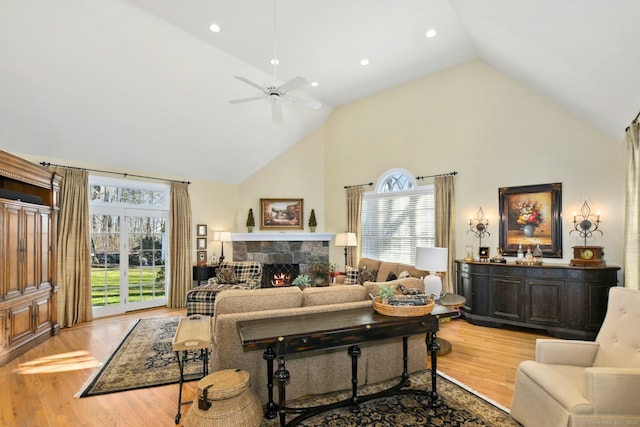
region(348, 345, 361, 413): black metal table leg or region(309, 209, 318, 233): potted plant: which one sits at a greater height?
region(309, 209, 318, 233): potted plant

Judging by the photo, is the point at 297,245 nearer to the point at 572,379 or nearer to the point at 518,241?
the point at 518,241

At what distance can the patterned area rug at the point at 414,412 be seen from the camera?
2543 mm

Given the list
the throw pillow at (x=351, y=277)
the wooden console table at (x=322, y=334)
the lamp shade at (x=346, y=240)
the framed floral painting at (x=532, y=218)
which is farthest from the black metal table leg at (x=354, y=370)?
the lamp shade at (x=346, y=240)

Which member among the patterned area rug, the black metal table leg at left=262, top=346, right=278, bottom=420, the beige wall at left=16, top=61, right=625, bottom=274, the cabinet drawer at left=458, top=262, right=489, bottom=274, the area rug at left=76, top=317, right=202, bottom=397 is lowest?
the area rug at left=76, top=317, right=202, bottom=397

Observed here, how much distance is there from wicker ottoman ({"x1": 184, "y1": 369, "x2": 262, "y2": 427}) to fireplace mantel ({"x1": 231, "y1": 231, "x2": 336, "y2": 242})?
5.36 metres

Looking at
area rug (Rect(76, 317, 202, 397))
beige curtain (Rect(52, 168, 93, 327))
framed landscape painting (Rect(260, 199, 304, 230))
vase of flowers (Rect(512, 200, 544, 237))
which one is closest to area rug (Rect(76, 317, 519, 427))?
area rug (Rect(76, 317, 202, 397))

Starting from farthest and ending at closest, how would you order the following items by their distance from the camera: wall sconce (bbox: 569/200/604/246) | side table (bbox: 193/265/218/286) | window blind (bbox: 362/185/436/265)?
1. side table (bbox: 193/265/218/286)
2. window blind (bbox: 362/185/436/265)
3. wall sconce (bbox: 569/200/604/246)

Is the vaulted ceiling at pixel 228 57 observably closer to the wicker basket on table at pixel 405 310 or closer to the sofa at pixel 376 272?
the wicker basket on table at pixel 405 310

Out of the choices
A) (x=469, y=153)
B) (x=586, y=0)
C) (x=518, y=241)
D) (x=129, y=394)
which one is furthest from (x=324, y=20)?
(x=129, y=394)

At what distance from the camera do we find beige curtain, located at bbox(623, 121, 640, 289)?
339 centimetres

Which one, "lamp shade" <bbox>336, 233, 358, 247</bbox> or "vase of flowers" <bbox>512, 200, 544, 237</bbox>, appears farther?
"lamp shade" <bbox>336, 233, 358, 247</bbox>

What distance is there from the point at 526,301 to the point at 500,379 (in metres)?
1.91

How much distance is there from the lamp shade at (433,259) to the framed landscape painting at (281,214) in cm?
436

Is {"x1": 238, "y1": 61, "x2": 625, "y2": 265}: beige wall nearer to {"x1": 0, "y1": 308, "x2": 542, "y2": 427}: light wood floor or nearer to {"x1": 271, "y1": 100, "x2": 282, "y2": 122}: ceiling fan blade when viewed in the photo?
{"x1": 0, "y1": 308, "x2": 542, "y2": 427}: light wood floor
